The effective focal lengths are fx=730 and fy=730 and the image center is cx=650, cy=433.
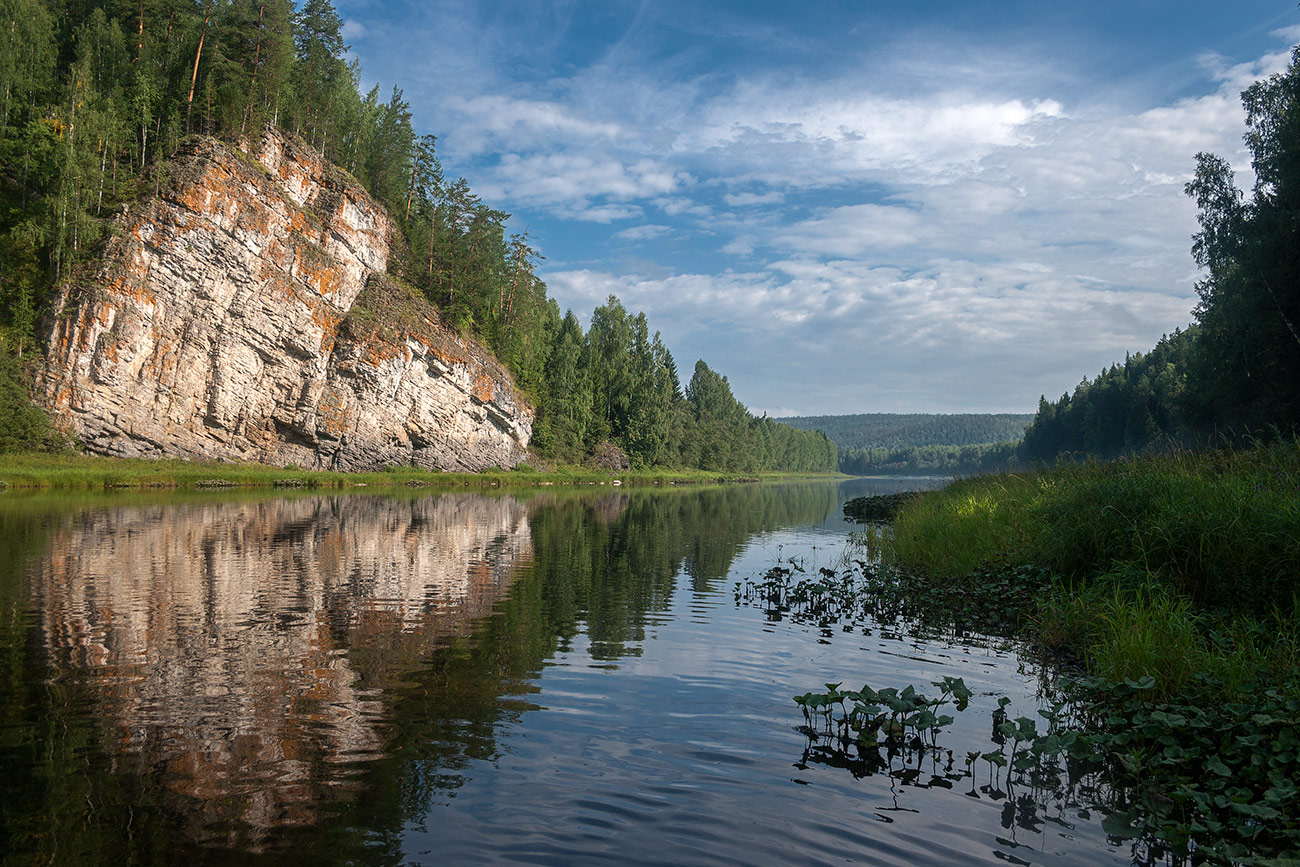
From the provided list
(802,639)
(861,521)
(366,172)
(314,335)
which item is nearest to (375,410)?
(314,335)

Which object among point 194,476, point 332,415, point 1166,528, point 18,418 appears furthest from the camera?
point 332,415

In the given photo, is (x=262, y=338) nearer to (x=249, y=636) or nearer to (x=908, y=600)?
(x=249, y=636)

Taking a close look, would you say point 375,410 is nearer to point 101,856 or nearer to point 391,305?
point 391,305

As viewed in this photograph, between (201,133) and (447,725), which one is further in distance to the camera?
(201,133)

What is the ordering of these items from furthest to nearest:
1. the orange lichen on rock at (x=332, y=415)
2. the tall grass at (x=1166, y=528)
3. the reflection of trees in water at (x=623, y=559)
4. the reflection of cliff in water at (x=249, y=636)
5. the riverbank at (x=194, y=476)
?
the orange lichen on rock at (x=332, y=415), the riverbank at (x=194, y=476), the reflection of trees in water at (x=623, y=559), the tall grass at (x=1166, y=528), the reflection of cliff in water at (x=249, y=636)

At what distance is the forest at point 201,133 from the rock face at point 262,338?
2.54 m

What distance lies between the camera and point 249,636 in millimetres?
11172

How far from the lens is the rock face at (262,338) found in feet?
167

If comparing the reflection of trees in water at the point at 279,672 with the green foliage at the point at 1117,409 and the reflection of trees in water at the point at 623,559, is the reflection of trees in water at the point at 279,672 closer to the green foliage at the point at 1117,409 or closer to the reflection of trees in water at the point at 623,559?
the reflection of trees in water at the point at 623,559

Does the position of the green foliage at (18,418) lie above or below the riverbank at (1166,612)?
above

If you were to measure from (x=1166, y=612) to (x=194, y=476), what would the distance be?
55.2m

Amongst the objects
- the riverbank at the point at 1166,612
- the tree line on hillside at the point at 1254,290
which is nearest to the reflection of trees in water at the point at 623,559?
the riverbank at the point at 1166,612

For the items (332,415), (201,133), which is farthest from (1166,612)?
(201,133)

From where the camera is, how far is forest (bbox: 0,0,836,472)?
165 feet
